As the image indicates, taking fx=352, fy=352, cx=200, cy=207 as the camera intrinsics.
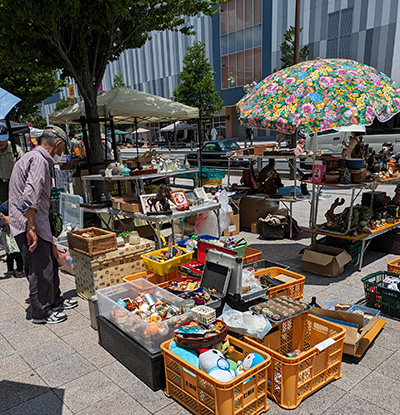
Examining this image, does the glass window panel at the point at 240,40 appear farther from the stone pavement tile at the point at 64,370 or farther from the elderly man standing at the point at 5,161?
the stone pavement tile at the point at 64,370

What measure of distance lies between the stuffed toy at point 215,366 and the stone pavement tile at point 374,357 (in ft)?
4.64

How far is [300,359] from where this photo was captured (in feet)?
8.34

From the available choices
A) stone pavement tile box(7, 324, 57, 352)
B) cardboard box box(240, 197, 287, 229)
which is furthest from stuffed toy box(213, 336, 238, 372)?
cardboard box box(240, 197, 287, 229)

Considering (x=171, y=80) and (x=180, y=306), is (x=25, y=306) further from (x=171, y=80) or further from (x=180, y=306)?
(x=171, y=80)

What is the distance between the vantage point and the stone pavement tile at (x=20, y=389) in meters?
2.86

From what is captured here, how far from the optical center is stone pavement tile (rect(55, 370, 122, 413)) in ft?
9.18

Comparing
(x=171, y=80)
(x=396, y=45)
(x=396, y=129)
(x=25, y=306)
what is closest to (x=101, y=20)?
(x=25, y=306)

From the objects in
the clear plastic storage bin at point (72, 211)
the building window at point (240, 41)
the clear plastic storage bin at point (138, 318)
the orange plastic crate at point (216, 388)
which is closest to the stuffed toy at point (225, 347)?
the orange plastic crate at point (216, 388)

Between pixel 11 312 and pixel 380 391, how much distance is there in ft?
13.3

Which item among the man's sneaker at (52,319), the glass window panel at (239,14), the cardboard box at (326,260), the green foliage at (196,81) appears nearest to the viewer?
the man's sneaker at (52,319)

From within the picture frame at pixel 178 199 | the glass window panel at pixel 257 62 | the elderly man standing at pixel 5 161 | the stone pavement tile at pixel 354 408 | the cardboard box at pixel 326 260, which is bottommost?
the stone pavement tile at pixel 354 408

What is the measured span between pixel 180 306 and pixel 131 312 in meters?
→ 0.46

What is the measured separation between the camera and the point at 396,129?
38.8ft

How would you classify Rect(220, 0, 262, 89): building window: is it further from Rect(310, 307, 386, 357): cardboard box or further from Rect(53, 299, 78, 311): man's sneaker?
Rect(310, 307, 386, 357): cardboard box
